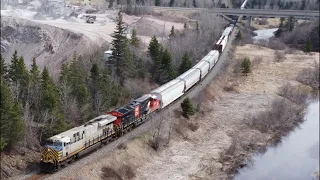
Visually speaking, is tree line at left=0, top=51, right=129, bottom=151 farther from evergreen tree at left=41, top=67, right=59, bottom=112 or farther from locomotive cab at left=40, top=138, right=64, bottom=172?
locomotive cab at left=40, top=138, right=64, bottom=172

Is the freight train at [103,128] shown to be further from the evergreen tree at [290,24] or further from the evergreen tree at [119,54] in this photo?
the evergreen tree at [290,24]

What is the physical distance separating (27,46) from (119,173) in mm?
42340

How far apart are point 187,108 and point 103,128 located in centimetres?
1483

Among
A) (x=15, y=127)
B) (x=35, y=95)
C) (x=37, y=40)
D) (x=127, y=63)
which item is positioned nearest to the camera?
(x=15, y=127)

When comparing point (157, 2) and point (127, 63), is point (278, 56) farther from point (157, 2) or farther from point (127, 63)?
point (127, 63)

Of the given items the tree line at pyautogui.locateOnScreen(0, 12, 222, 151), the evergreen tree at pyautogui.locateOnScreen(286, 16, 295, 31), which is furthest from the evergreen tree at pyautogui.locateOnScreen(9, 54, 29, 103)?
the evergreen tree at pyautogui.locateOnScreen(286, 16, 295, 31)

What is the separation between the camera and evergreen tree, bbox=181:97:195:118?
4398 centimetres

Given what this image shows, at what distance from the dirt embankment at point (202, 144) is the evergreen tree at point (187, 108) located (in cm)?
71

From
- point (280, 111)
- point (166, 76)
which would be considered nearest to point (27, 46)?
point (166, 76)

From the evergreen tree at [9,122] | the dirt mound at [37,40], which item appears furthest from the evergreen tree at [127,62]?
the evergreen tree at [9,122]

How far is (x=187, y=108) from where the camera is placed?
44.3 metres

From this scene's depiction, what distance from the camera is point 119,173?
30469 mm

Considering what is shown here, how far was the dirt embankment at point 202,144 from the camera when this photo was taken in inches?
1257

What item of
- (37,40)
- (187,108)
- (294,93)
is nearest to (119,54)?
(187,108)
